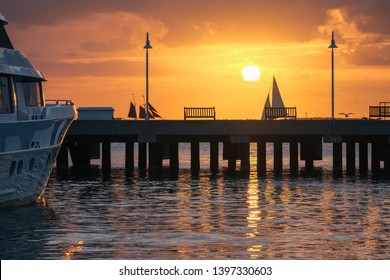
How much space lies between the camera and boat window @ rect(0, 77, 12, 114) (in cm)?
3934

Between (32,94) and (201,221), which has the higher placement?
(32,94)

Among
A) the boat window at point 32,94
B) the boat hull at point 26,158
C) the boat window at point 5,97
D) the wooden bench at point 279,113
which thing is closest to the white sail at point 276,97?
the wooden bench at point 279,113

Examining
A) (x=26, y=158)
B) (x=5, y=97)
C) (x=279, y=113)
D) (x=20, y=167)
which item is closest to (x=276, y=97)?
(x=279, y=113)

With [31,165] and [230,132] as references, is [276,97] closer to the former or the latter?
[230,132]

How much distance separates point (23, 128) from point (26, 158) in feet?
5.47

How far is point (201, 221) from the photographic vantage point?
38.7 meters

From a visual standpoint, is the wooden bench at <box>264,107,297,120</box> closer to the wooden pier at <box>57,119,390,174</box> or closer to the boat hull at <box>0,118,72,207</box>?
the wooden pier at <box>57,119,390,174</box>

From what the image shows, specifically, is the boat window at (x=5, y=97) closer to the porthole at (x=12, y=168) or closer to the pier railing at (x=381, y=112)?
the porthole at (x=12, y=168)

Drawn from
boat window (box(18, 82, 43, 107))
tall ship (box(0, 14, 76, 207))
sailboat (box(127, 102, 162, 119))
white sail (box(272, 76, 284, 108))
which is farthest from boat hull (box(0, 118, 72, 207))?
white sail (box(272, 76, 284, 108))

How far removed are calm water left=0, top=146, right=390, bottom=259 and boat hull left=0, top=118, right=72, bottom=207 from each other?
0.80 metres

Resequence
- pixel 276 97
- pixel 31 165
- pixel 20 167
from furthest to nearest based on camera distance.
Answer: pixel 276 97 → pixel 31 165 → pixel 20 167

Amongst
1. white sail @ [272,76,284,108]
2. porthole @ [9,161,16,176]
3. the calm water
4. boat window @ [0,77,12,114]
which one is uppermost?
white sail @ [272,76,284,108]

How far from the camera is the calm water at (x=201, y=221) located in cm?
3006
